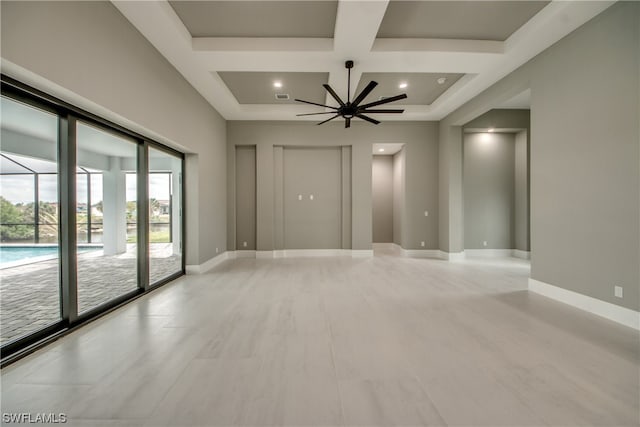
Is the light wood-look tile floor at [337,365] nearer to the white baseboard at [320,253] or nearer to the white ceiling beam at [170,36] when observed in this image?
the white baseboard at [320,253]

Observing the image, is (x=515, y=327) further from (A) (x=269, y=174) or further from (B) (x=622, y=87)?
(A) (x=269, y=174)

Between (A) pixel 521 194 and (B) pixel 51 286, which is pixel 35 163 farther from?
(A) pixel 521 194

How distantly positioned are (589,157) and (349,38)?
11.0ft

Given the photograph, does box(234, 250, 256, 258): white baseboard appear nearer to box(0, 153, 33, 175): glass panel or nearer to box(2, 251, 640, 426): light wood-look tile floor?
box(2, 251, 640, 426): light wood-look tile floor

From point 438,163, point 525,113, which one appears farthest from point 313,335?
point 525,113

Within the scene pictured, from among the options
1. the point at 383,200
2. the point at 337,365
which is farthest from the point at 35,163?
the point at 383,200

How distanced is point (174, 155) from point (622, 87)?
6228 millimetres

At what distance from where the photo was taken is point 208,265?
5602 millimetres

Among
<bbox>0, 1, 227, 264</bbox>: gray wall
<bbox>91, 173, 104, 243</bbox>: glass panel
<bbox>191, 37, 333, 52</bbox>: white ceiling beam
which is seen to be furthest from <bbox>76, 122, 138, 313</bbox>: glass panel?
<bbox>191, 37, 333, 52</bbox>: white ceiling beam

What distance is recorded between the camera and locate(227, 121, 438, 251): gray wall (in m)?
6.90

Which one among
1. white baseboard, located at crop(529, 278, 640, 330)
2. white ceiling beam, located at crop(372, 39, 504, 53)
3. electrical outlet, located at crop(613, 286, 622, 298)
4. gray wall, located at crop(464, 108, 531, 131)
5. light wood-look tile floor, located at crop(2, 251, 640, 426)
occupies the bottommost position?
light wood-look tile floor, located at crop(2, 251, 640, 426)

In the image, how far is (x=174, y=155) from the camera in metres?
4.80

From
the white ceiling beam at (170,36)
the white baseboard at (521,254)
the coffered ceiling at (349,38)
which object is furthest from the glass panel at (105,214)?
the white baseboard at (521,254)

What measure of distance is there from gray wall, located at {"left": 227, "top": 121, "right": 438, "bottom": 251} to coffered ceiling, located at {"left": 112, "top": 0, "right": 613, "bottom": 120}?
1.71 m
